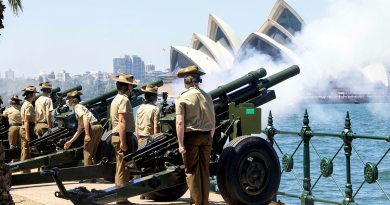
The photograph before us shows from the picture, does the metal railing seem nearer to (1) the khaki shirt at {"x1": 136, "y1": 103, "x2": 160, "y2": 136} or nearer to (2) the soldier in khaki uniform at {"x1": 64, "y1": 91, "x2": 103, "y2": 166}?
(1) the khaki shirt at {"x1": 136, "y1": 103, "x2": 160, "y2": 136}

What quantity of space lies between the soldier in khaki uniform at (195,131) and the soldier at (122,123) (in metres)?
1.76

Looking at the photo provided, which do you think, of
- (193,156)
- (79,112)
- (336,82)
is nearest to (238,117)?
(193,156)

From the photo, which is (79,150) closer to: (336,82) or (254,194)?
(254,194)

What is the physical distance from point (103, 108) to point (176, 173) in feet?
21.5

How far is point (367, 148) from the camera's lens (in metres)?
43.2

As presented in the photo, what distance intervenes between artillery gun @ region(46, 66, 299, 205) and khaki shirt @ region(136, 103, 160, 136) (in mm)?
1526

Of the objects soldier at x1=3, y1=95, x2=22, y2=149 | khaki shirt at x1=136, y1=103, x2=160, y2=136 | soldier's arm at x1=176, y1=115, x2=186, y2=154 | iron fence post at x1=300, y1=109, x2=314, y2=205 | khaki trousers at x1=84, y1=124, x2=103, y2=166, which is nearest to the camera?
soldier's arm at x1=176, y1=115, x2=186, y2=154

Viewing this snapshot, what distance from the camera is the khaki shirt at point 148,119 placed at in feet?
44.5

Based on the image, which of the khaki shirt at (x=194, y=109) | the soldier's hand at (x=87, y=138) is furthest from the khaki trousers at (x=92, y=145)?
the khaki shirt at (x=194, y=109)

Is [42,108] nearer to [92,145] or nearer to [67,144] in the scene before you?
[67,144]

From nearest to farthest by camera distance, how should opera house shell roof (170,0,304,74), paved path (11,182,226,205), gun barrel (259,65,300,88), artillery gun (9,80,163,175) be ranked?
paved path (11,182,226,205) → gun barrel (259,65,300,88) → artillery gun (9,80,163,175) → opera house shell roof (170,0,304,74)

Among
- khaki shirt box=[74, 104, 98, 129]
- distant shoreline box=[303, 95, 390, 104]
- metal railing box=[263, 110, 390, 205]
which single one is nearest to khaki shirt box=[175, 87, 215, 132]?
metal railing box=[263, 110, 390, 205]

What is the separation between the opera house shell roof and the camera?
369 ft

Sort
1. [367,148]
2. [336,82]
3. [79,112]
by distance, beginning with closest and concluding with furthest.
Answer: [79,112], [367,148], [336,82]
